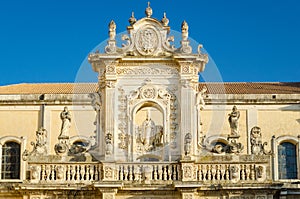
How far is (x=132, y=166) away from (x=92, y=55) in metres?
4.25

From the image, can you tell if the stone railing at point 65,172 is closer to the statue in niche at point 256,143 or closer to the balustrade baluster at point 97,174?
the balustrade baluster at point 97,174

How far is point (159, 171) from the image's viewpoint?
102ft

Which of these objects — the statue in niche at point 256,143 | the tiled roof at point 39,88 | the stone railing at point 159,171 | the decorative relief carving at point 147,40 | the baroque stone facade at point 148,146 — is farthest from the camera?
the tiled roof at point 39,88

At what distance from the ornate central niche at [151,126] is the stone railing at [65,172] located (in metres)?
1.49

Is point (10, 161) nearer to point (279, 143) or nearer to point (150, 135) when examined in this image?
point (150, 135)

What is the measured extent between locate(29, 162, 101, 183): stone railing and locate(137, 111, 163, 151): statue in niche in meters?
1.86

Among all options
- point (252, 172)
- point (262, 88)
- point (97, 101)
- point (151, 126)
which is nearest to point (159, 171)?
point (151, 126)

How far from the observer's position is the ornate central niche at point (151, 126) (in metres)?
31.9

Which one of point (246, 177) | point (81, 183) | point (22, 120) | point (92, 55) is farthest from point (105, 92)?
point (22, 120)

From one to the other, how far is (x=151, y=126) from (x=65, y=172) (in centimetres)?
336

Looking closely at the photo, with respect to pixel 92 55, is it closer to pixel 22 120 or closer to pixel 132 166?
pixel 132 166

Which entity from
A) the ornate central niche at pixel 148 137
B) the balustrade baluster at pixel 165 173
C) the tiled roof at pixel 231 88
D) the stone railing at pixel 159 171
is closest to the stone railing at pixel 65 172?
the stone railing at pixel 159 171

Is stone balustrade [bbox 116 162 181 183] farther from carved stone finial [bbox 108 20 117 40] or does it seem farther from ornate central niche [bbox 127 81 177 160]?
carved stone finial [bbox 108 20 117 40]

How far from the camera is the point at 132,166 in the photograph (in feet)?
102
